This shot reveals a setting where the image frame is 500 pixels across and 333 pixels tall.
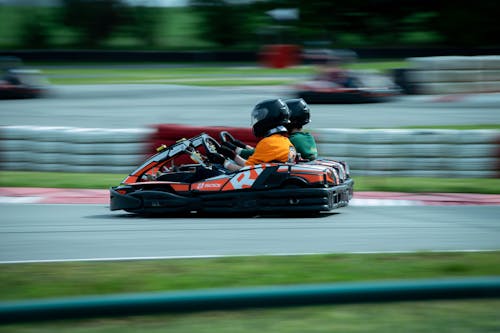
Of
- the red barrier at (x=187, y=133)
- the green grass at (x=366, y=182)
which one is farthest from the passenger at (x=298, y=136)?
the red barrier at (x=187, y=133)

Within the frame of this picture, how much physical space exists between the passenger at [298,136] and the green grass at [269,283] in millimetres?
2562

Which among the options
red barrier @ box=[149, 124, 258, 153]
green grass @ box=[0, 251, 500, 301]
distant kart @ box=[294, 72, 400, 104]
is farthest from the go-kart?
distant kart @ box=[294, 72, 400, 104]

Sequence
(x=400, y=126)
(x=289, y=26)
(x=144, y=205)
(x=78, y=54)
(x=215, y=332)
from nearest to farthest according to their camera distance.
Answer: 1. (x=215, y=332)
2. (x=144, y=205)
3. (x=400, y=126)
4. (x=78, y=54)
5. (x=289, y=26)

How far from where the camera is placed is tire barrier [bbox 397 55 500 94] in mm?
18125

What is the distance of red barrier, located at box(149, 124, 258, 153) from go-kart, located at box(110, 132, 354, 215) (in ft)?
8.21

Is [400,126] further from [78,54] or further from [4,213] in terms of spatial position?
[78,54]

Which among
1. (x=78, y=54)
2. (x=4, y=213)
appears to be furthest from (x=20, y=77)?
(x=4, y=213)

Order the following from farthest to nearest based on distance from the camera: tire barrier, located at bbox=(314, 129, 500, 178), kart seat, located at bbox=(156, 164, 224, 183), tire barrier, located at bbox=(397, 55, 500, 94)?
tire barrier, located at bbox=(397, 55, 500, 94), tire barrier, located at bbox=(314, 129, 500, 178), kart seat, located at bbox=(156, 164, 224, 183)

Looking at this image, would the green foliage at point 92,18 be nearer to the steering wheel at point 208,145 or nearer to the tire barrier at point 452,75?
the tire barrier at point 452,75

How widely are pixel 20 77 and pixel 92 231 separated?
13675mm

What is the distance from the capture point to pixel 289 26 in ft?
103

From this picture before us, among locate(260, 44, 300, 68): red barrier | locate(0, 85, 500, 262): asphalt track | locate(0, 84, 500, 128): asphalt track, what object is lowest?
locate(0, 85, 500, 262): asphalt track

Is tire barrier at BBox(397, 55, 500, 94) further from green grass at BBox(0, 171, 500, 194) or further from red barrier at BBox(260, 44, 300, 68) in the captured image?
green grass at BBox(0, 171, 500, 194)

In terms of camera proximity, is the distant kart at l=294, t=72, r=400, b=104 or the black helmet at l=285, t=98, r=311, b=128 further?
the distant kart at l=294, t=72, r=400, b=104
